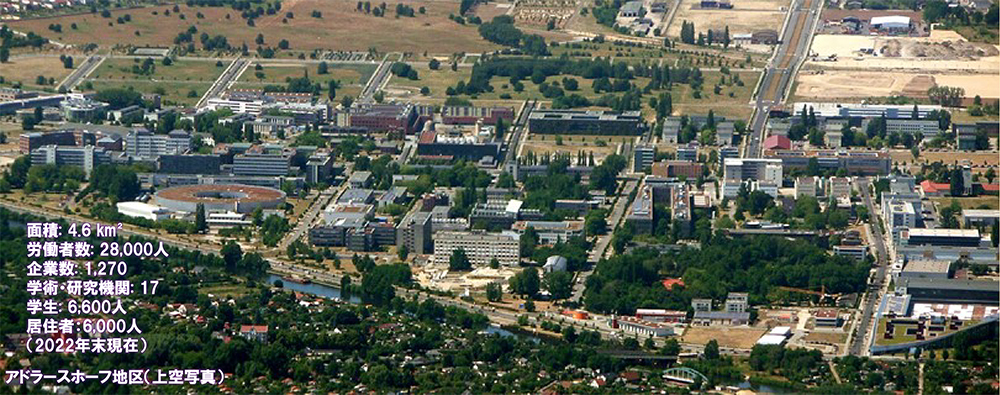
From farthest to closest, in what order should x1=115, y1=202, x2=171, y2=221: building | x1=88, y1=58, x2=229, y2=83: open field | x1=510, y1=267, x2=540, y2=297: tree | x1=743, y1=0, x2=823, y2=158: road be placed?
1. x1=88, y1=58, x2=229, y2=83: open field
2. x1=743, y1=0, x2=823, y2=158: road
3. x1=115, y1=202, x2=171, y2=221: building
4. x1=510, y1=267, x2=540, y2=297: tree

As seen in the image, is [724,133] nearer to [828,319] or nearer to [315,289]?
[315,289]

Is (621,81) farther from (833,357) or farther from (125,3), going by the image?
(833,357)

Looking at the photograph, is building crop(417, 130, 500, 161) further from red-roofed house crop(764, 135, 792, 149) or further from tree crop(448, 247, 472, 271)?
tree crop(448, 247, 472, 271)

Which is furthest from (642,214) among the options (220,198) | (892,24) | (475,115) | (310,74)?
(892,24)

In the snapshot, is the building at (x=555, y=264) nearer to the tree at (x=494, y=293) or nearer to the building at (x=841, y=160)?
the tree at (x=494, y=293)

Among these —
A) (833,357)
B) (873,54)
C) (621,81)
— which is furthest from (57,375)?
(873,54)

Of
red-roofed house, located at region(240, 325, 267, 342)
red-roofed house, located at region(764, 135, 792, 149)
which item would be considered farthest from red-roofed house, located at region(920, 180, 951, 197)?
red-roofed house, located at region(240, 325, 267, 342)
